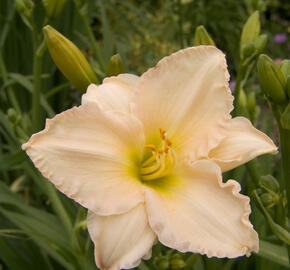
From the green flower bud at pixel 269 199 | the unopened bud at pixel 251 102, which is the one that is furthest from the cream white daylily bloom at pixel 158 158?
the unopened bud at pixel 251 102

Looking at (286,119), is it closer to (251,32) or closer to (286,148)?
(286,148)

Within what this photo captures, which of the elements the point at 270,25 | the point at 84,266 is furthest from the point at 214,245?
the point at 270,25

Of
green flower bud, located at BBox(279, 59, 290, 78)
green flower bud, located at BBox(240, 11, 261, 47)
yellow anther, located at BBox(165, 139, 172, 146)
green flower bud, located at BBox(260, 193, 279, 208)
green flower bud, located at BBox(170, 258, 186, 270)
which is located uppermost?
green flower bud, located at BBox(279, 59, 290, 78)

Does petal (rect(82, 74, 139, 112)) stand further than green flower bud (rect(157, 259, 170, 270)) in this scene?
No

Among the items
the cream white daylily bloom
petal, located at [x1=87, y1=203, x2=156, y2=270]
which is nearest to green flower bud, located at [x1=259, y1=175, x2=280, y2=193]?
the cream white daylily bloom

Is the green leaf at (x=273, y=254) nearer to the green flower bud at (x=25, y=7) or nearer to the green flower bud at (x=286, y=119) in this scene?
the green flower bud at (x=286, y=119)

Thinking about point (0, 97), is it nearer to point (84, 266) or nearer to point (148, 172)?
point (84, 266)

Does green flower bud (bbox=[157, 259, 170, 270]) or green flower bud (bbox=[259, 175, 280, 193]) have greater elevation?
green flower bud (bbox=[259, 175, 280, 193])

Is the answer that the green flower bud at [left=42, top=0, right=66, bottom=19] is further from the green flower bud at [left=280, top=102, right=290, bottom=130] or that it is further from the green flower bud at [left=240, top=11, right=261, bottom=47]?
the green flower bud at [left=280, top=102, right=290, bottom=130]
